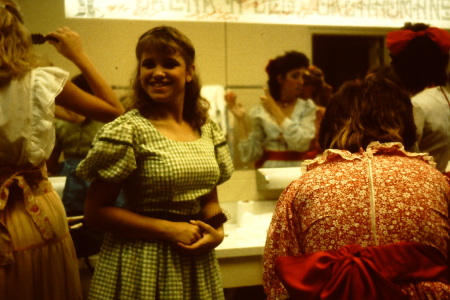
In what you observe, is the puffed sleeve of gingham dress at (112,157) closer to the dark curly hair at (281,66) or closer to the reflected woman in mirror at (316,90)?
the dark curly hair at (281,66)

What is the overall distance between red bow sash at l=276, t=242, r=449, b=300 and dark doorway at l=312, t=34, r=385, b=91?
137 centimetres

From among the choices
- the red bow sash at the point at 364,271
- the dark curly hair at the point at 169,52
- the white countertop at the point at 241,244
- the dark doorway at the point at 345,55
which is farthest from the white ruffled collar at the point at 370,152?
the dark doorway at the point at 345,55

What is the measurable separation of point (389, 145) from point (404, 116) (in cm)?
11

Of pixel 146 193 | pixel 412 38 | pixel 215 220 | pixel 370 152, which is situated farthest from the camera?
pixel 412 38

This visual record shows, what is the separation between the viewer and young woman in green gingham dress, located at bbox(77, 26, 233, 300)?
1226 mm

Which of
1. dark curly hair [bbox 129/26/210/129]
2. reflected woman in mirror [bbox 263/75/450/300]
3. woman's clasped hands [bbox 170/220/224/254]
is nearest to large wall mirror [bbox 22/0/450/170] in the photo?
dark curly hair [bbox 129/26/210/129]

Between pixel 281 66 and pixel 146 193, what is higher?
pixel 281 66

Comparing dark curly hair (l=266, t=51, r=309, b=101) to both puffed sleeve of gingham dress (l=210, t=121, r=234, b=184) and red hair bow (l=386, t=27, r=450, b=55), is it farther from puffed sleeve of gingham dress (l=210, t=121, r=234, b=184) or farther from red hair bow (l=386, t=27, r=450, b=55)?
puffed sleeve of gingham dress (l=210, t=121, r=234, b=184)

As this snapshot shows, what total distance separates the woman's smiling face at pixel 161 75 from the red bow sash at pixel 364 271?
561 millimetres

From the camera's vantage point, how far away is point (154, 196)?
1262 millimetres

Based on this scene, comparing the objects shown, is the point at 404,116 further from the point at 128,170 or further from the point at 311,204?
the point at 128,170

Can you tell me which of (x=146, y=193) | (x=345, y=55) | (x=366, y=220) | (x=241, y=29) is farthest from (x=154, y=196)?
(x=345, y=55)

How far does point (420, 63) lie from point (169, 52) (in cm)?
101

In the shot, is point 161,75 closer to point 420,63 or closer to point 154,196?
point 154,196
